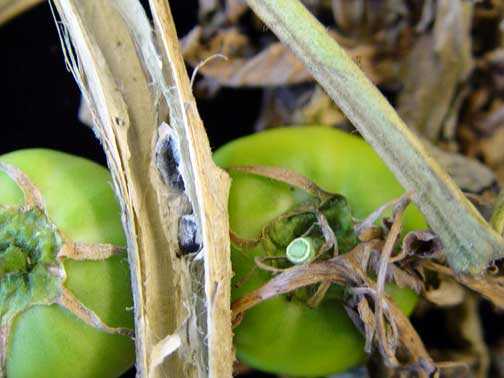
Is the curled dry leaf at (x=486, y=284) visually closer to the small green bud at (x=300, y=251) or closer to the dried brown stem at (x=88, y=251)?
the small green bud at (x=300, y=251)

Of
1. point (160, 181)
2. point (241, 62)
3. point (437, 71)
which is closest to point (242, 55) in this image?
point (241, 62)

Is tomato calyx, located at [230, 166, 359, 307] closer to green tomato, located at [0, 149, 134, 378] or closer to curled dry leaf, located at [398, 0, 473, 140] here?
green tomato, located at [0, 149, 134, 378]

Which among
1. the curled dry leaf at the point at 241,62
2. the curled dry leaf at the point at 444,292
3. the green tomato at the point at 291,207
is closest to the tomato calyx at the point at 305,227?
→ the green tomato at the point at 291,207

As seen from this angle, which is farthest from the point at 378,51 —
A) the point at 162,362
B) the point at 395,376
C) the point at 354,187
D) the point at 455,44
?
the point at 162,362

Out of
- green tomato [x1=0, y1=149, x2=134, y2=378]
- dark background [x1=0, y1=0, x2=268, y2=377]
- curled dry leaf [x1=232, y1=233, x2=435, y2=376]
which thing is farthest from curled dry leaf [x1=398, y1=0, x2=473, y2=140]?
green tomato [x1=0, y1=149, x2=134, y2=378]

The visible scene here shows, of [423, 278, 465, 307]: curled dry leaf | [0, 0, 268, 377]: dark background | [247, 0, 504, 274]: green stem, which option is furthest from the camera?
[0, 0, 268, 377]: dark background
